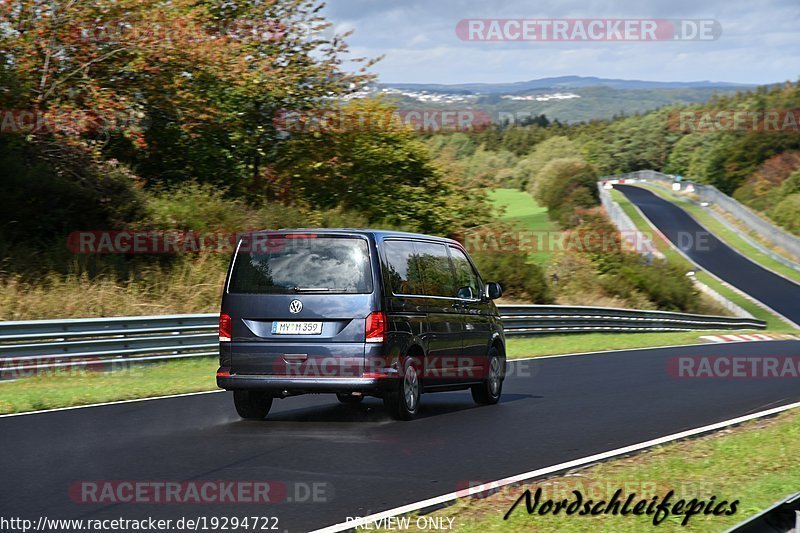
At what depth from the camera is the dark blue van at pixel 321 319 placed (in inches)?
428

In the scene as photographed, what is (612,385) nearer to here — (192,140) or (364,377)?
(364,377)

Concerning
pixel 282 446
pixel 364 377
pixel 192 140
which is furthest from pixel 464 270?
pixel 192 140

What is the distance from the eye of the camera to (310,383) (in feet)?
35.6

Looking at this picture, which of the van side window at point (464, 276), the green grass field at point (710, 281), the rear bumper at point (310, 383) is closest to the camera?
the rear bumper at point (310, 383)

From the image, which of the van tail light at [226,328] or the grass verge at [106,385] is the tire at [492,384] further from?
the grass verge at [106,385]

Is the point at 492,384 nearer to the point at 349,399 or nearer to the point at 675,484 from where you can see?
the point at 349,399

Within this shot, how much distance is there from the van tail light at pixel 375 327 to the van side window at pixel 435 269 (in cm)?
129

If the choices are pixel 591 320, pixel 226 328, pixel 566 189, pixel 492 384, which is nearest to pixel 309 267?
pixel 226 328

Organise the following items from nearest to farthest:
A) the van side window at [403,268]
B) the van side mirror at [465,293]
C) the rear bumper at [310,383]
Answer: the rear bumper at [310,383] → the van side window at [403,268] → the van side mirror at [465,293]

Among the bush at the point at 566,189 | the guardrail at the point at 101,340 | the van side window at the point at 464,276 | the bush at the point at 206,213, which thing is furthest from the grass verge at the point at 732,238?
the van side window at the point at 464,276

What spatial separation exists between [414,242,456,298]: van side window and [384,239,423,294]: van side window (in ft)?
0.51

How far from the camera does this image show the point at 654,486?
7777mm

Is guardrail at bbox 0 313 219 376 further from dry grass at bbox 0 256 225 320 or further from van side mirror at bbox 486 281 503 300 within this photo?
van side mirror at bbox 486 281 503 300

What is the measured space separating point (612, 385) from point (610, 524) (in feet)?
32.1
